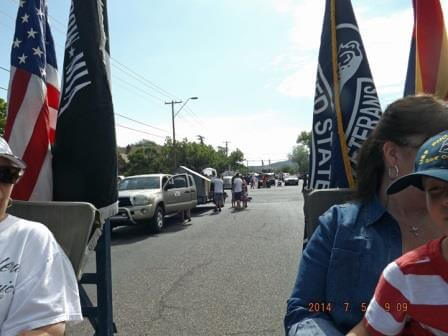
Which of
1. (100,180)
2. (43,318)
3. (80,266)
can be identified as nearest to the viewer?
(43,318)

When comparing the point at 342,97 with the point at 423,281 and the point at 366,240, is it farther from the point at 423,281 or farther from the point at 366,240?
the point at 423,281

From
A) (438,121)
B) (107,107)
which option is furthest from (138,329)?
→ (438,121)

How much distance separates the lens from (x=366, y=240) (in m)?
1.81

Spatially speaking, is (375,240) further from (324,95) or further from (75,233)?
(75,233)

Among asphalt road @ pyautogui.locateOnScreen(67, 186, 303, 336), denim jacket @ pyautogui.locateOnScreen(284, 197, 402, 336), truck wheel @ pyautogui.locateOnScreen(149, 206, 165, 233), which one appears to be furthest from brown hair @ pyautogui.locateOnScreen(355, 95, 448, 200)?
truck wheel @ pyautogui.locateOnScreen(149, 206, 165, 233)

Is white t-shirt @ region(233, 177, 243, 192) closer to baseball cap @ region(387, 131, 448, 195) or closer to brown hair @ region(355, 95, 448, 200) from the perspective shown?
brown hair @ region(355, 95, 448, 200)

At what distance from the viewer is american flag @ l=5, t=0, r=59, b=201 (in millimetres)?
2799

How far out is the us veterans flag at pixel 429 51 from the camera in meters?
2.63

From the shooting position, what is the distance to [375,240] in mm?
1803

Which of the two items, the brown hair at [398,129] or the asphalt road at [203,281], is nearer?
the brown hair at [398,129]

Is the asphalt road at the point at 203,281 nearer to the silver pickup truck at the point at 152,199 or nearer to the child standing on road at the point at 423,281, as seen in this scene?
the silver pickup truck at the point at 152,199

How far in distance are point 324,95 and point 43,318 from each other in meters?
2.18

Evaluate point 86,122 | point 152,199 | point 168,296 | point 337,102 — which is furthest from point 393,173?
point 152,199

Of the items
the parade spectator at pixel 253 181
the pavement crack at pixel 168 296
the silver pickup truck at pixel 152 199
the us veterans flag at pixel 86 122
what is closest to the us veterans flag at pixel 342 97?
the us veterans flag at pixel 86 122
